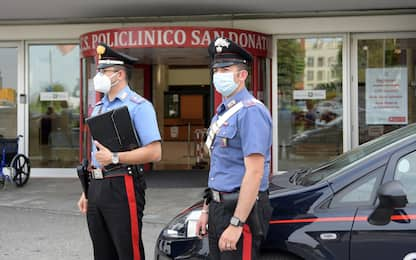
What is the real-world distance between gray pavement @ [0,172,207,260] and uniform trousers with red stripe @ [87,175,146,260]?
7.71 ft

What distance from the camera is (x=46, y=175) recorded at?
12.2 m

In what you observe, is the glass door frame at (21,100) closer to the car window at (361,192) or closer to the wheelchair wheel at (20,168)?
the wheelchair wheel at (20,168)

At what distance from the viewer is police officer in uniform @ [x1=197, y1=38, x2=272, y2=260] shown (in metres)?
2.98

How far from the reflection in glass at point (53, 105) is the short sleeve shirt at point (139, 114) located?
8684 millimetres

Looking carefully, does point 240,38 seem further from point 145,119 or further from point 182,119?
point 145,119

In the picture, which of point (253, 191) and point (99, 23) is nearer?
point (253, 191)

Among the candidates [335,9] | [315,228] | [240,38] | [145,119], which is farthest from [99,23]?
[315,228]

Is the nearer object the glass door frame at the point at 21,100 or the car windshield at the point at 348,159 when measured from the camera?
the car windshield at the point at 348,159

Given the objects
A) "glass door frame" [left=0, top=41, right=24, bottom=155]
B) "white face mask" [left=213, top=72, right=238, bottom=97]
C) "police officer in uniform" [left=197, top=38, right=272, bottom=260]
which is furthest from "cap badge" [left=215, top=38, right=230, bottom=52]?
"glass door frame" [left=0, top=41, right=24, bottom=155]

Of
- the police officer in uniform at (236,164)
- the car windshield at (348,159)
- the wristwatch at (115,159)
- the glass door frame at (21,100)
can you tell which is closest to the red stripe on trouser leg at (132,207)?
the wristwatch at (115,159)

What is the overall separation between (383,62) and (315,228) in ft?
28.5

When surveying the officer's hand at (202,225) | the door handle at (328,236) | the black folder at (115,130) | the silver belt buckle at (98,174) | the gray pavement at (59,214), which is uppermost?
the black folder at (115,130)

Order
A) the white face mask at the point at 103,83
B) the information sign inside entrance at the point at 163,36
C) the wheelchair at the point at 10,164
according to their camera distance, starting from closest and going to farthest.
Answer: the white face mask at the point at 103,83 → the information sign inside entrance at the point at 163,36 → the wheelchair at the point at 10,164

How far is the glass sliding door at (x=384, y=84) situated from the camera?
11.2 m
